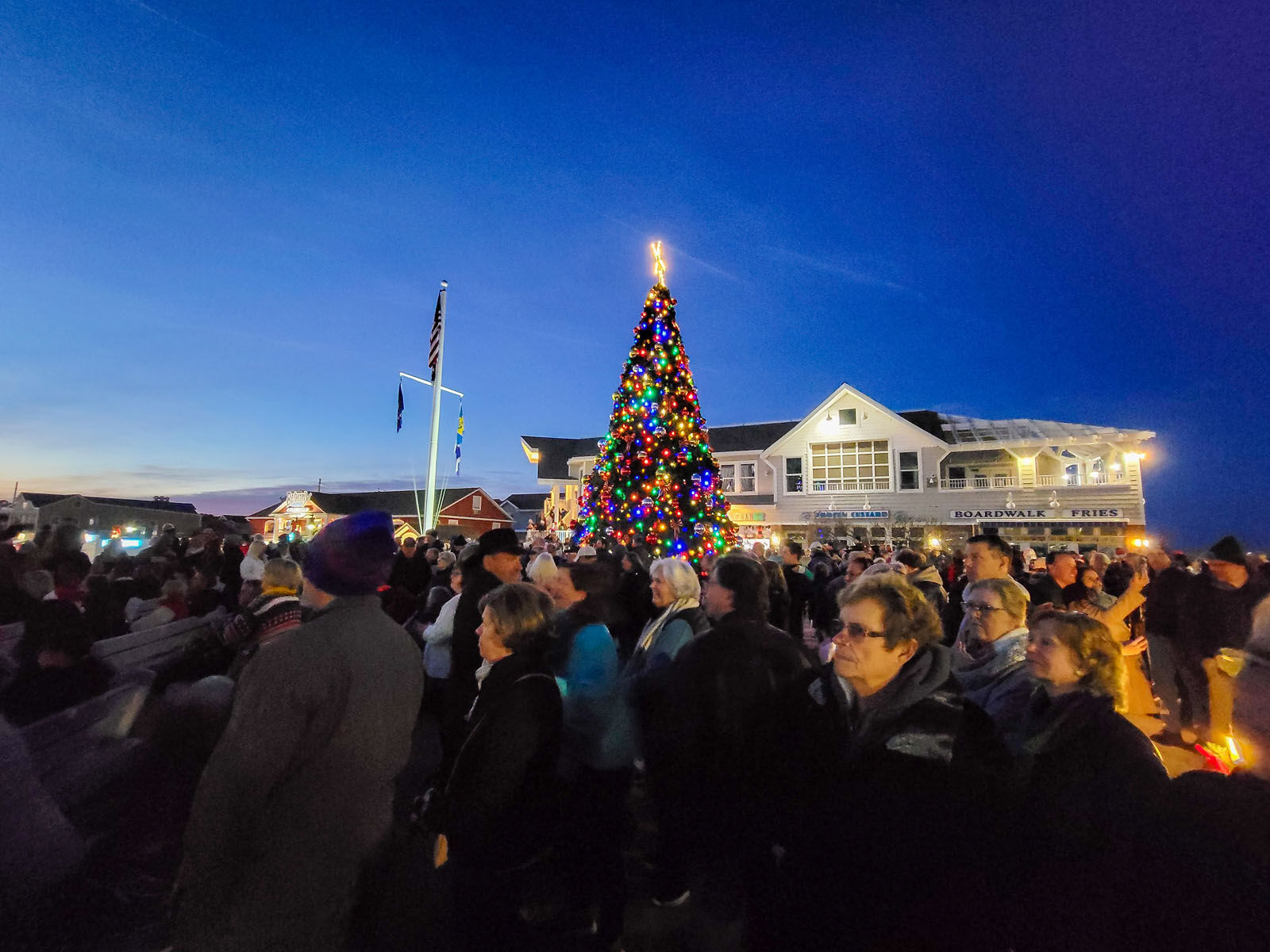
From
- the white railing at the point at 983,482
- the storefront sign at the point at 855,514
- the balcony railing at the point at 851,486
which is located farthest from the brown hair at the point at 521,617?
the white railing at the point at 983,482

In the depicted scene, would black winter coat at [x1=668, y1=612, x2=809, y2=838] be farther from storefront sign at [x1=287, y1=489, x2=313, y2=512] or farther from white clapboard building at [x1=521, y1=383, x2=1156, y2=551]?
storefront sign at [x1=287, y1=489, x2=313, y2=512]

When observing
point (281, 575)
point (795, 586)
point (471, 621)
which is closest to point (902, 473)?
point (795, 586)

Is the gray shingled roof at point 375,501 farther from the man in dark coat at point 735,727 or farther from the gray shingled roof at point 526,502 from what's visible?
the man in dark coat at point 735,727

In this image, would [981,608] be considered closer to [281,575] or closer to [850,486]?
[281,575]

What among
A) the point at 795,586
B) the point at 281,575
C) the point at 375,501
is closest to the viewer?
the point at 281,575

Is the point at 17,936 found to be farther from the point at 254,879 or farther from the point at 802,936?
the point at 802,936

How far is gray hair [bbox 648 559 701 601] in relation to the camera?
427cm

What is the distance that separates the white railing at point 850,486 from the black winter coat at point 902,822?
2965cm

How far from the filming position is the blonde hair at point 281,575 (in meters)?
4.16

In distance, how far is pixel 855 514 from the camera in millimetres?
29641

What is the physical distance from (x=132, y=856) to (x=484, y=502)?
5611 cm

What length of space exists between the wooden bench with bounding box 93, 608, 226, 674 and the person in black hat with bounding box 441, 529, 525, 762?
2.05m

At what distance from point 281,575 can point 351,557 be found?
8.35ft

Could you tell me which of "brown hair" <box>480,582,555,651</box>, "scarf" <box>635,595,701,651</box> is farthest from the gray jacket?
"scarf" <box>635,595,701,651</box>
